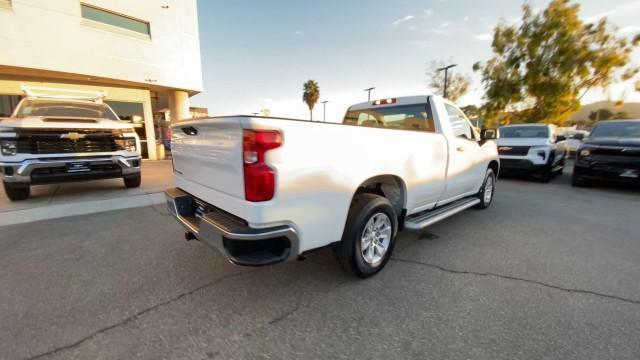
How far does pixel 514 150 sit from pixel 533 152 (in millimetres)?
461

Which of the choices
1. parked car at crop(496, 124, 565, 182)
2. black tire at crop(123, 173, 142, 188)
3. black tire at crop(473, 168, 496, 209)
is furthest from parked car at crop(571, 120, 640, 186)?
black tire at crop(123, 173, 142, 188)

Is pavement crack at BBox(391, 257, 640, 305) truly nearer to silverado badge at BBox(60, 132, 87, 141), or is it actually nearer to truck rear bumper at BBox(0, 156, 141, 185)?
truck rear bumper at BBox(0, 156, 141, 185)

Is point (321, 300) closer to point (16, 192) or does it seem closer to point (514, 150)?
point (16, 192)

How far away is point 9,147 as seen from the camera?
4742 millimetres

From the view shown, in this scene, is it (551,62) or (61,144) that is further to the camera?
(551,62)

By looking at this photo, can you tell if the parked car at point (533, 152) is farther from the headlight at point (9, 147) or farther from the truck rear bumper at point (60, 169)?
the headlight at point (9, 147)

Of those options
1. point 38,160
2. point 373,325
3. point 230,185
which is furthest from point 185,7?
Result: point 373,325

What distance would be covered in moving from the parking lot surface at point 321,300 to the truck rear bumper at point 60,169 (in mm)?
1341

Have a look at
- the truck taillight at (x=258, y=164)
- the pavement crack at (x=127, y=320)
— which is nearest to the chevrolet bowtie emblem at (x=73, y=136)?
the pavement crack at (x=127, y=320)

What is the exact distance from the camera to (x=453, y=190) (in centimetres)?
400

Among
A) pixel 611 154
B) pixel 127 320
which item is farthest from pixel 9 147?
pixel 611 154

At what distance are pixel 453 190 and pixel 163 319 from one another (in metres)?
3.81

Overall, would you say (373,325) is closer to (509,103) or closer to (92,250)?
(92,250)

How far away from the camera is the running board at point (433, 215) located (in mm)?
3164
